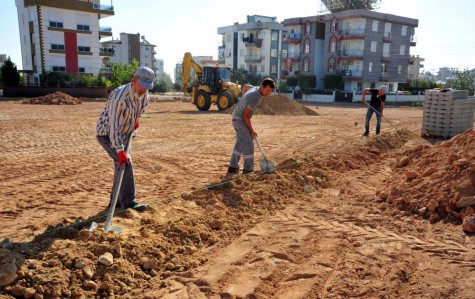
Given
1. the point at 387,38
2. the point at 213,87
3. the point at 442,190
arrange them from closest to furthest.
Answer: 1. the point at 442,190
2. the point at 213,87
3. the point at 387,38

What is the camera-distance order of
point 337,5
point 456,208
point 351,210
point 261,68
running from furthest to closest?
point 261,68, point 337,5, point 351,210, point 456,208

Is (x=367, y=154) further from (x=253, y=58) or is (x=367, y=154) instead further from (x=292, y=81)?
(x=253, y=58)

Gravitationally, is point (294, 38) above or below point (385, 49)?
above

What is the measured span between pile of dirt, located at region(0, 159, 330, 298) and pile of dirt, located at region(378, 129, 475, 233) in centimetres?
183

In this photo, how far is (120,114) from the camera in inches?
173

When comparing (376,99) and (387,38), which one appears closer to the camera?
(376,99)

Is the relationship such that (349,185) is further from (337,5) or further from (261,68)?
(261,68)

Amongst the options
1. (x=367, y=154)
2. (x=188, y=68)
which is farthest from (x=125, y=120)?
(x=188, y=68)

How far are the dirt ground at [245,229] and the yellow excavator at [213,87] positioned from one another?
1277 cm

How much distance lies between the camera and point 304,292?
11.1 ft

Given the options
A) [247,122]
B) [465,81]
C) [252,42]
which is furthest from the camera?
[252,42]

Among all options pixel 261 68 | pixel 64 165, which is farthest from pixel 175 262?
pixel 261 68

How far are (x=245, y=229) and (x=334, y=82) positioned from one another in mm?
41856

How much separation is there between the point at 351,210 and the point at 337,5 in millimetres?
51104
